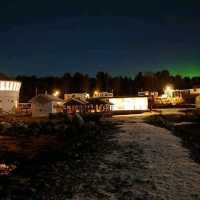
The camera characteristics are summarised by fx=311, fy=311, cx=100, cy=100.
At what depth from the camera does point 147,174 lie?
46.8ft

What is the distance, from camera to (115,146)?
21125 millimetres

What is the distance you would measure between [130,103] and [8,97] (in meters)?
27.1

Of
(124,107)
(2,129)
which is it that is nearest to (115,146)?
(2,129)

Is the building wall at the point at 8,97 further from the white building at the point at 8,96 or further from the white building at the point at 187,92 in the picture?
the white building at the point at 187,92

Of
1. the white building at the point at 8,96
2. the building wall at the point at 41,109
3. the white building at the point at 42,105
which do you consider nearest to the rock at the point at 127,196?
the white building at the point at 42,105

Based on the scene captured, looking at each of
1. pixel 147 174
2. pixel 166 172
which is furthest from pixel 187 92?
pixel 147 174

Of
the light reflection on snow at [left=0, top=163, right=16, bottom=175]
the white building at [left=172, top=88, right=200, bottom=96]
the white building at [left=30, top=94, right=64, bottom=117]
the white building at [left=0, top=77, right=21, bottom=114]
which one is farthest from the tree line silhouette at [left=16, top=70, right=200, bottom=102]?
the light reflection on snow at [left=0, top=163, right=16, bottom=175]

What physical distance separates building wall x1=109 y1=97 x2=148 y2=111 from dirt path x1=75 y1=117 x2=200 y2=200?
4675cm

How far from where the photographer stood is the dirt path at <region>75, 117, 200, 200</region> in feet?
38.8

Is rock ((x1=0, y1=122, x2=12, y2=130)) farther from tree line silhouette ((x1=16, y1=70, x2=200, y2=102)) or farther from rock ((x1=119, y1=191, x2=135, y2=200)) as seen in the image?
tree line silhouette ((x1=16, y1=70, x2=200, y2=102))

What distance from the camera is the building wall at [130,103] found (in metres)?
68.1

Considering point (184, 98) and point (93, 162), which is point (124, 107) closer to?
point (184, 98)

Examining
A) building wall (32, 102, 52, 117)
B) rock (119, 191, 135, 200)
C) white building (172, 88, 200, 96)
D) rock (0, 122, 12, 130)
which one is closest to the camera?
rock (119, 191, 135, 200)

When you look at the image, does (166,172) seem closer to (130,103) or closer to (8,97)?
(130,103)
